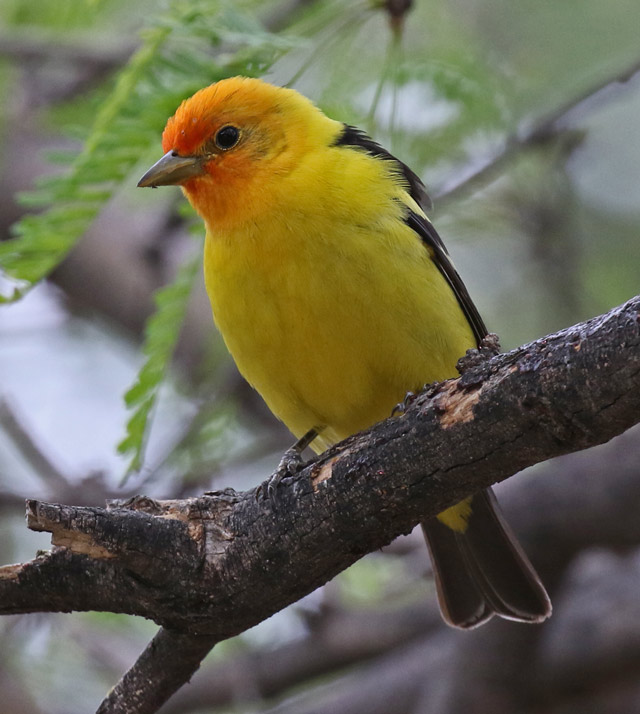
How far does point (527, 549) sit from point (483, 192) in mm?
2291

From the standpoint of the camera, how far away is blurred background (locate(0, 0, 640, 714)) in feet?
14.0

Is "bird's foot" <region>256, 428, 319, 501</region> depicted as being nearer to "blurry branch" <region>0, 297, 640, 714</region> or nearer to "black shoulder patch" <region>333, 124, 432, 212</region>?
"blurry branch" <region>0, 297, 640, 714</region>

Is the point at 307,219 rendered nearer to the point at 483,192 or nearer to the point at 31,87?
the point at 483,192

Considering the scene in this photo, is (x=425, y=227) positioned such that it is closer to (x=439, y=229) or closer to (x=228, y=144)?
(x=228, y=144)

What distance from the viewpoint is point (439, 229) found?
6133mm

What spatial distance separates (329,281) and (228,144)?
40.1 inches

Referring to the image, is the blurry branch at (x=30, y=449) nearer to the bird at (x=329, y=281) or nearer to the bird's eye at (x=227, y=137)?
the bird at (x=329, y=281)

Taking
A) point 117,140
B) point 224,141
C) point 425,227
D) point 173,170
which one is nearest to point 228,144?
point 224,141

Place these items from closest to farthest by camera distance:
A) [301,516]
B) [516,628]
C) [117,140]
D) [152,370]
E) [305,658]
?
[301,516] → [152,370] → [117,140] → [516,628] → [305,658]

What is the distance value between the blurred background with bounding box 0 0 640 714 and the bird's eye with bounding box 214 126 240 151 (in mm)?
216

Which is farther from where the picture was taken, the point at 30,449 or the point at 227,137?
the point at 30,449

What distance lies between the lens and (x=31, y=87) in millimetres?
7414

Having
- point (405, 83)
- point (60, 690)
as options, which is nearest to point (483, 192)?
point (405, 83)

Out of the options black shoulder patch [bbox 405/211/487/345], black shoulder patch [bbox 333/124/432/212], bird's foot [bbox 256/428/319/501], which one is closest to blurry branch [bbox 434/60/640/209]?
black shoulder patch [bbox 333/124/432/212]
